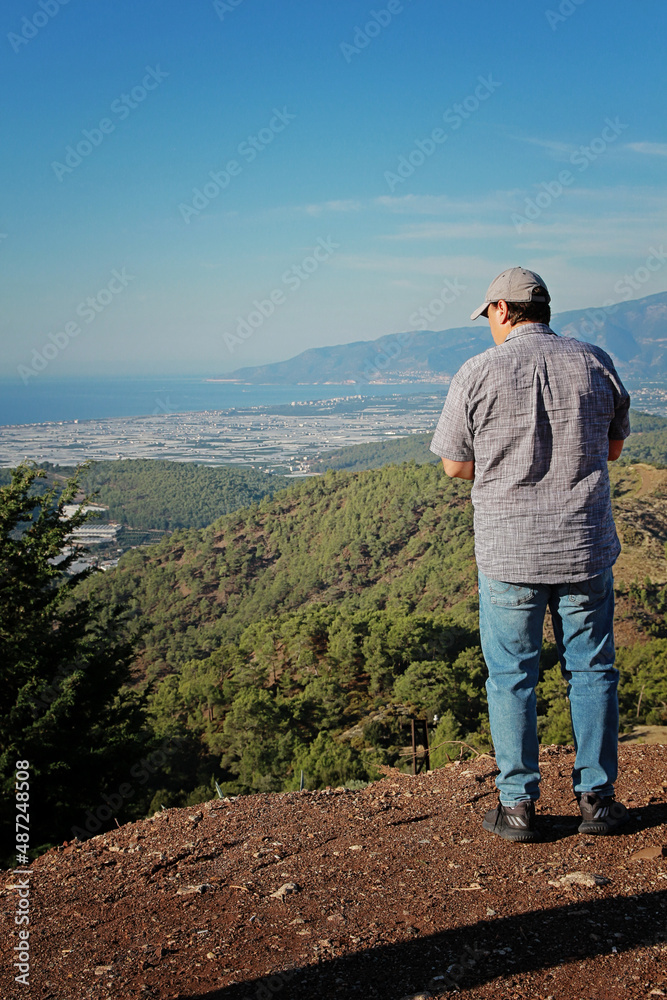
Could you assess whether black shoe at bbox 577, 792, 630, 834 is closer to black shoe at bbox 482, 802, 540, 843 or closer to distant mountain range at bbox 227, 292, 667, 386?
black shoe at bbox 482, 802, 540, 843

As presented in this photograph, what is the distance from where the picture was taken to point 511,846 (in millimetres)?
2584

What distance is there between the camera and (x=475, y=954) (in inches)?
74.9

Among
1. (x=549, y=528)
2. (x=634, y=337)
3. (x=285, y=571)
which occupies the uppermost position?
(x=634, y=337)

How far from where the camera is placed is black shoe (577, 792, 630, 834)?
8.26 feet

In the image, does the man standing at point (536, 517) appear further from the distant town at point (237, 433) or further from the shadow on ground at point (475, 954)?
the distant town at point (237, 433)

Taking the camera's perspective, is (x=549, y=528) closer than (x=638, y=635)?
Yes

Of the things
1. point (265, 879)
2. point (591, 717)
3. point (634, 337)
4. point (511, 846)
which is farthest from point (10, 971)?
point (634, 337)

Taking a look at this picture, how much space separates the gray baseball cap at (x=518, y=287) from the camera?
8.04 feet

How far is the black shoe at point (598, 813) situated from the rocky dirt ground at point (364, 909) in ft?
0.15

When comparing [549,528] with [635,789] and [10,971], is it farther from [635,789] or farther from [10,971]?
[10,971]

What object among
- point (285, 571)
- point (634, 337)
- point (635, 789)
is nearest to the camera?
point (635, 789)

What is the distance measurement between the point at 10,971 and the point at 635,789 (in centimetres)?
261

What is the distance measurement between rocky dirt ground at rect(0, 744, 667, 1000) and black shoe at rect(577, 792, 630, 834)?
0.05 m

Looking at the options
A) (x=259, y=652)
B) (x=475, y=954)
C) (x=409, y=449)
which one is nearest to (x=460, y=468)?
(x=475, y=954)
